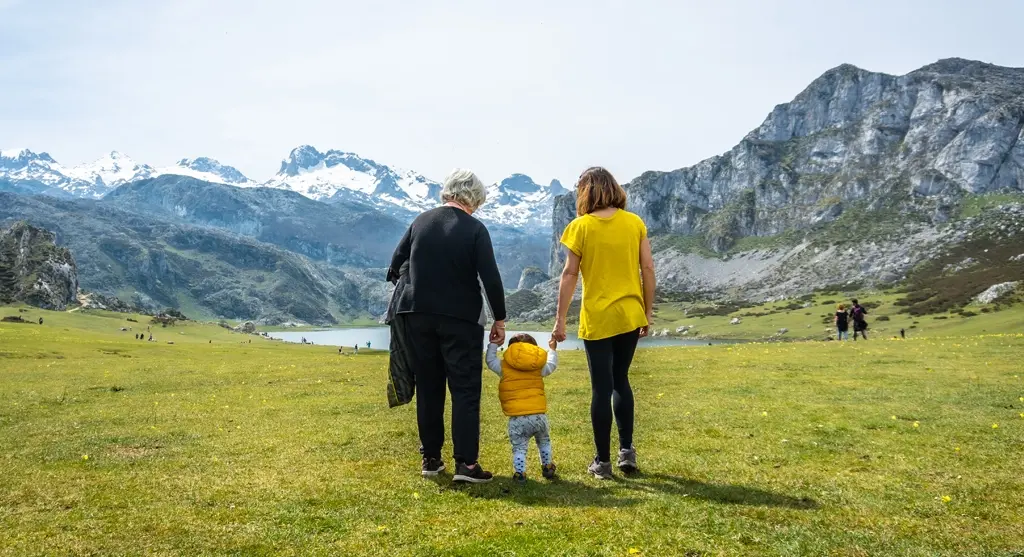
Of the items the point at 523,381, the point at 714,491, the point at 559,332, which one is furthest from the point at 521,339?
the point at 714,491

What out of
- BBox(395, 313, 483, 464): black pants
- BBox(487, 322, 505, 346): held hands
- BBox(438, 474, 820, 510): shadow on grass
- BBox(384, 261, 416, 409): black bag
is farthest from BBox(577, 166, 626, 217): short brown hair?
BBox(438, 474, 820, 510): shadow on grass

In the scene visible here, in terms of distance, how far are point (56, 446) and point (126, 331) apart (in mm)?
118191

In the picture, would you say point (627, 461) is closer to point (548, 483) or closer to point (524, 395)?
point (548, 483)

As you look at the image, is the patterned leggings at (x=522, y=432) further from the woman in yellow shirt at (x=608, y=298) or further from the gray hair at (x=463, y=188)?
the gray hair at (x=463, y=188)

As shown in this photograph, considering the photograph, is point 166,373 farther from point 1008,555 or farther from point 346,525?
point 1008,555

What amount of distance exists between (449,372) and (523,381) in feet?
3.87

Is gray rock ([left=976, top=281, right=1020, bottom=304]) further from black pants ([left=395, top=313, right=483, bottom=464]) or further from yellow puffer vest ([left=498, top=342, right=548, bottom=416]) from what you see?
black pants ([left=395, top=313, right=483, bottom=464])

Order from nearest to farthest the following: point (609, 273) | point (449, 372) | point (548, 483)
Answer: point (548, 483) → point (449, 372) → point (609, 273)

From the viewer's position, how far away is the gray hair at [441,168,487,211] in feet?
33.2

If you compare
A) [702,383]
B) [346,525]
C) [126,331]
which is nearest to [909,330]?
[702,383]

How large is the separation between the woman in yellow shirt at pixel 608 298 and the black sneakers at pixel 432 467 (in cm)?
249

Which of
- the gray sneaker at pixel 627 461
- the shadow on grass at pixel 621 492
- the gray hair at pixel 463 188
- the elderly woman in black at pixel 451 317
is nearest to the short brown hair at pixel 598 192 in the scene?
the gray hair at pixel 463 188

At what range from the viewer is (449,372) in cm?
964

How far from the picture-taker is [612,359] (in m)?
9.87
